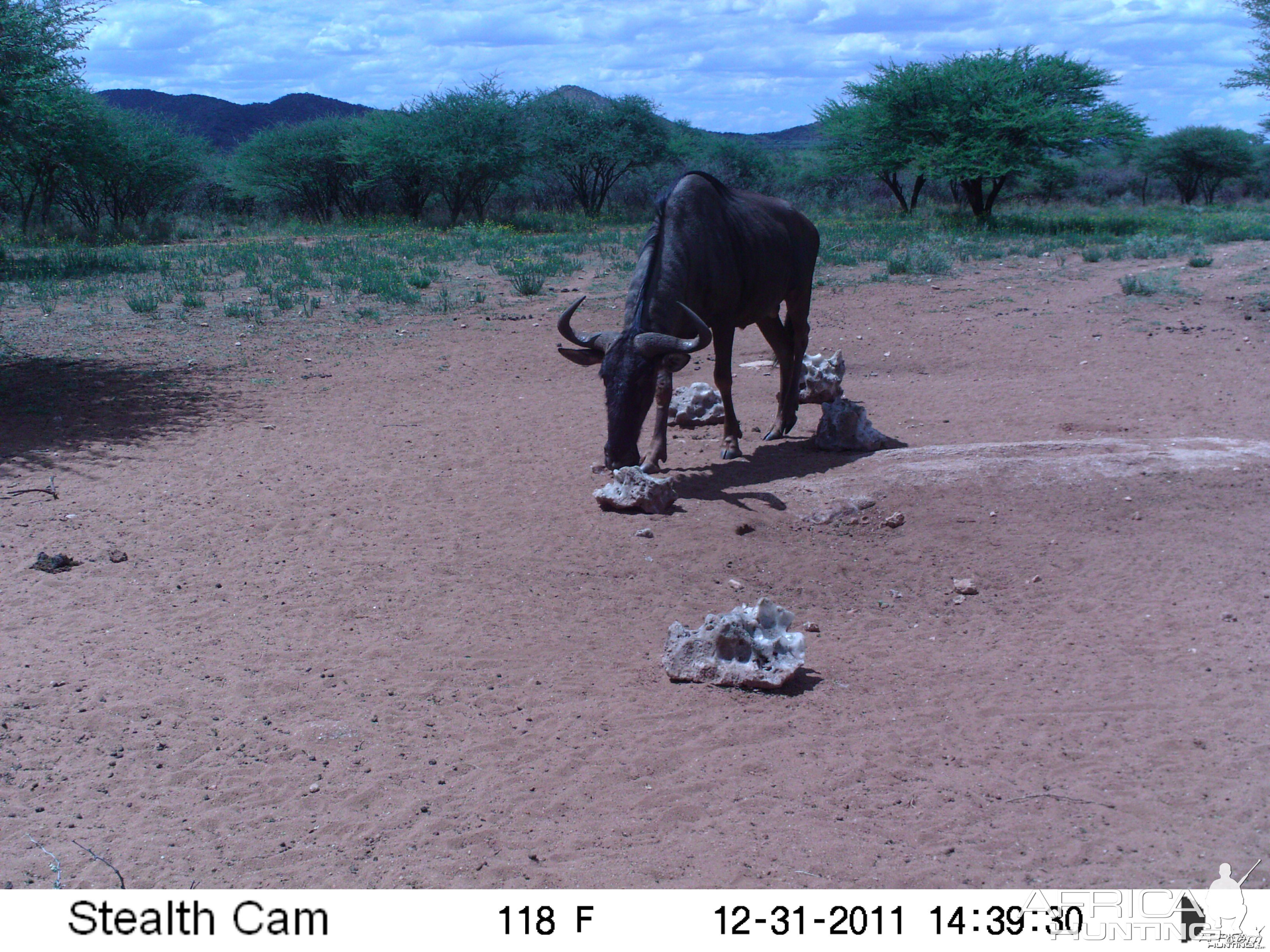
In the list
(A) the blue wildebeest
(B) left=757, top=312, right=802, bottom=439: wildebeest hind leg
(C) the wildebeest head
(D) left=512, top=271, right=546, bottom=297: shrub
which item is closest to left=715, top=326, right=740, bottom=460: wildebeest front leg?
(A) the blue wildebeest

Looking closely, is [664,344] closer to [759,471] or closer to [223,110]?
[759,471]

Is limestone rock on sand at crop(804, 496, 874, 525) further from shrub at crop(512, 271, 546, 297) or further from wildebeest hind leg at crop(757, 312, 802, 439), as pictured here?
shrub at crop(512, 271, 546, 297)

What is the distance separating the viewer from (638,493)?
636cm

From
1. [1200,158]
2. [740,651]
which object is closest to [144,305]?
[740,651]

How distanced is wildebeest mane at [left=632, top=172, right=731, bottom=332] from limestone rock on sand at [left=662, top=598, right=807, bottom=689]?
2.92m

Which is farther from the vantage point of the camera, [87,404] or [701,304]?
[87,404]

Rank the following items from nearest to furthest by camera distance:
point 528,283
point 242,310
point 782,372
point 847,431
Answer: point 847,431 < point 782,372 < point 242,310 < point 528,283

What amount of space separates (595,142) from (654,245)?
34837mm

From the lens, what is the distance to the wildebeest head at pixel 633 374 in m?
6.66

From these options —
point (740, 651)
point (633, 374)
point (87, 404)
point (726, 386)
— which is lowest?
point (740, 651)

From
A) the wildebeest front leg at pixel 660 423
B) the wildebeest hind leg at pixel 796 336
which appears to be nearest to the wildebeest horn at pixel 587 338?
the wildebeest front leg at pixel 660 423

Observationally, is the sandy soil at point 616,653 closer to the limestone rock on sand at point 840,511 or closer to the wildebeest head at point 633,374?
the limestone rock on sand at point 840,511

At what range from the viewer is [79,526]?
6.20 m

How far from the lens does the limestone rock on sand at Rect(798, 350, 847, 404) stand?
9.10 meters
